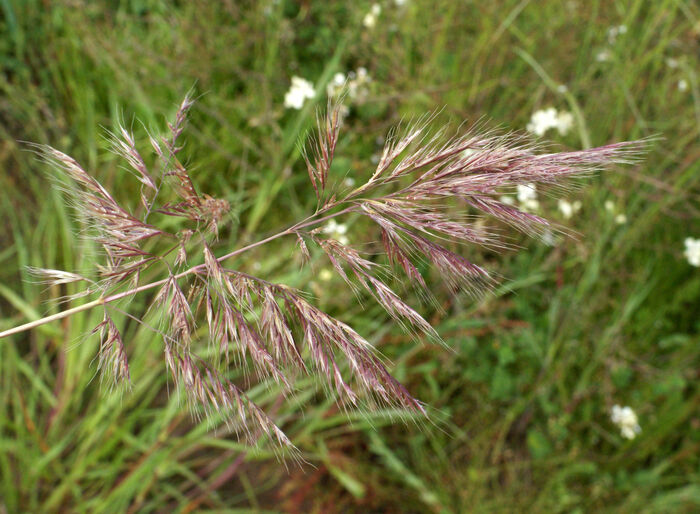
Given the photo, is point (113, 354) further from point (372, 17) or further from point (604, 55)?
point (604, 55)

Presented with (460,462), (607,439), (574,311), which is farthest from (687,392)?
(460,462)

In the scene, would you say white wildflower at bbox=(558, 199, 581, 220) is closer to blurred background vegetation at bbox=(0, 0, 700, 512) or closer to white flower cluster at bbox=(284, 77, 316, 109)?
blurred background vegetation at bbox=(0, 0, 700, 512)

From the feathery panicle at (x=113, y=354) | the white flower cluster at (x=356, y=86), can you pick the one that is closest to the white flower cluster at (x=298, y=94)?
the white flower cluster at (x=356, y=86)

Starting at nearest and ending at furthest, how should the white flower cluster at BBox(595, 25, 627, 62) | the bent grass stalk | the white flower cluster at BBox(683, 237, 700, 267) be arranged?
the bent grass stalk
the white flower cluster at BBox(683, 237, 700, 267)
the white flower cluster at BBox(595, 25, 627, 62)

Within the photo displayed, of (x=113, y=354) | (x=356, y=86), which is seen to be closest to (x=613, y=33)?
(x=356, y=86)

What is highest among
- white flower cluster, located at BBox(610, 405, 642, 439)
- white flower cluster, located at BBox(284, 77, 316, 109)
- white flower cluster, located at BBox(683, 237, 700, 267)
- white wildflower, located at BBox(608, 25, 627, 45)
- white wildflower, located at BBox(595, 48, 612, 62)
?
white wildflower, located at BBox(608, 25, 627, 45)

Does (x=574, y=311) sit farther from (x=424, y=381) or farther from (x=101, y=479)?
(x=101, y=479)

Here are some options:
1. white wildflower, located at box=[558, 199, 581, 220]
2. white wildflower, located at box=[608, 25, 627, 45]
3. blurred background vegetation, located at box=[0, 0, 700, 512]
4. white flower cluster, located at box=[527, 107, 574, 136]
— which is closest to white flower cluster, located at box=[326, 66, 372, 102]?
blurred background vegetation, located at box=[0, 0, 700, 512]
